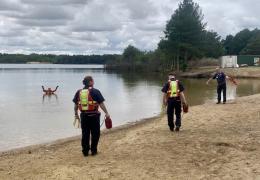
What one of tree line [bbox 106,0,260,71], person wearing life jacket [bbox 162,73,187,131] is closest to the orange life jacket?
person wearing life jacket [bbox 162,73,187,131]

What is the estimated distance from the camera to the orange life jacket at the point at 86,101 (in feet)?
35.5

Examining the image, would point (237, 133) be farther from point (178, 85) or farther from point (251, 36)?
point (251, 36)

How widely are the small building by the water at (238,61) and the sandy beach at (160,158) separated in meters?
66.5

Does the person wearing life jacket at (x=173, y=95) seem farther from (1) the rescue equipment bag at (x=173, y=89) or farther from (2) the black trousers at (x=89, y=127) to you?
(2) the black trousers at (x=89, y=127)

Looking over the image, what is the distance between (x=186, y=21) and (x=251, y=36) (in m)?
48.5

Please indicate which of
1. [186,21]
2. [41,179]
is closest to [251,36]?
[186,21]

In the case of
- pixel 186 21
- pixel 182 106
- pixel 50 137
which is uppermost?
pixel 186 21

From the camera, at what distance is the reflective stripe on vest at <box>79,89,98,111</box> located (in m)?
10.8

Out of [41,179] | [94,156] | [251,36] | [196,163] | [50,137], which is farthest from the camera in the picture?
[251,36]

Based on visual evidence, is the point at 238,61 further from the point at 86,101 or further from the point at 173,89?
the point at 86,101

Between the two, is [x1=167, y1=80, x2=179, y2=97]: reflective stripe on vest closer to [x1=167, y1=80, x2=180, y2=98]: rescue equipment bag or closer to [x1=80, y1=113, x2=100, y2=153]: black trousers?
[x1=167, y1=80, x2=180, y2=98]: rescue equipment bag

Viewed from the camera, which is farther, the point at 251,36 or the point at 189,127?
the point at 251,36

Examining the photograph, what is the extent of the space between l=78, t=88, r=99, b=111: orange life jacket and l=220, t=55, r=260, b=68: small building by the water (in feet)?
229

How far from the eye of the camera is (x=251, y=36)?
406ft
